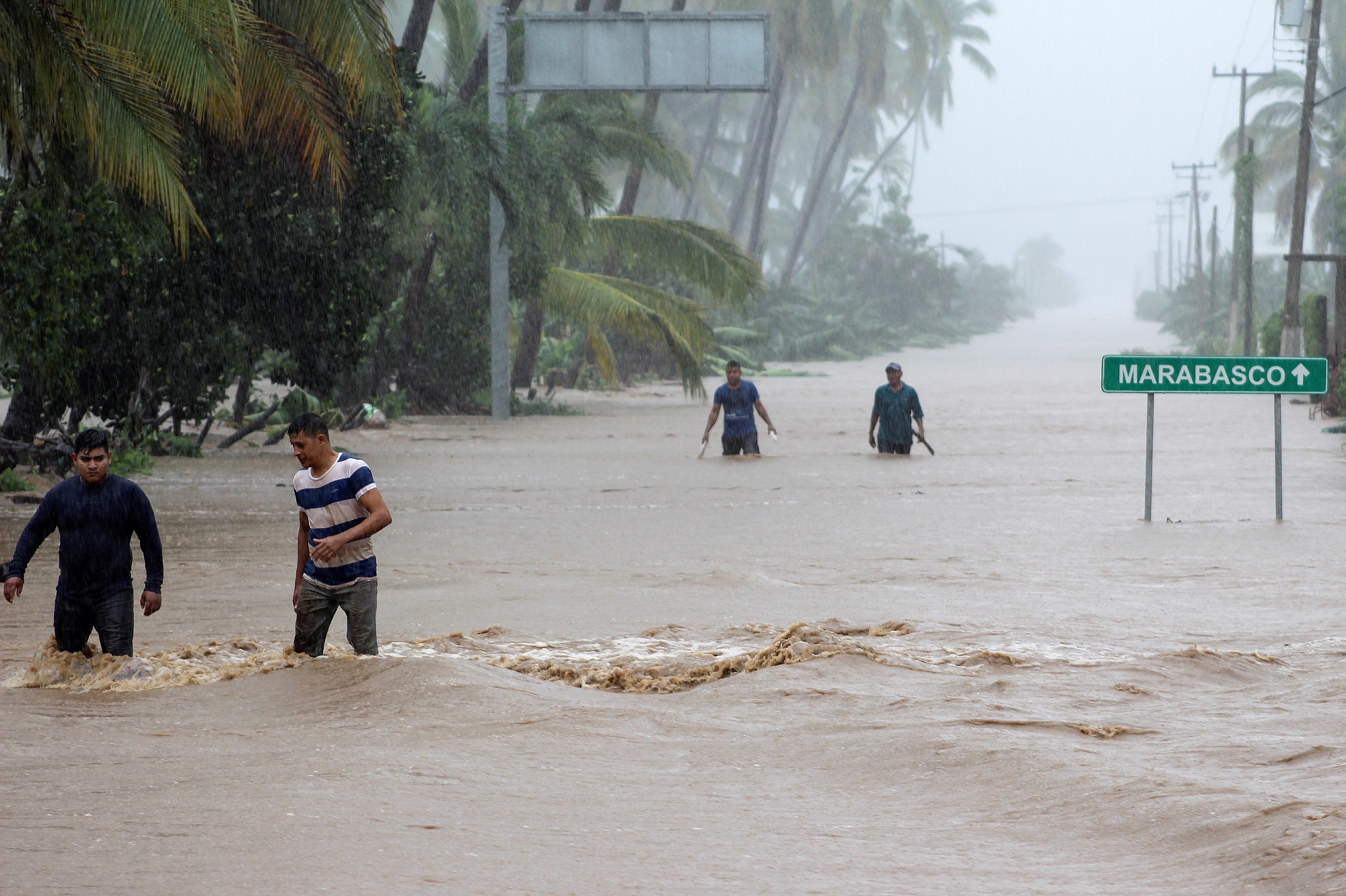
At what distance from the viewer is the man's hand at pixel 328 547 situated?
678 cm

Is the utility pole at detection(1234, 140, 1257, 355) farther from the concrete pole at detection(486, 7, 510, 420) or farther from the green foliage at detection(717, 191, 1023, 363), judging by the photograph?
the concrete pole at detection(486, 7, 510, 420)

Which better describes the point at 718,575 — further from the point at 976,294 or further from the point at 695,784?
the point at 976,294

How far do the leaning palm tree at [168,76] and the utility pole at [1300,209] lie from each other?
2399cm

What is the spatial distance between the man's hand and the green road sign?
25.2 ft

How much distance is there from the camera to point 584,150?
26516 millimetres

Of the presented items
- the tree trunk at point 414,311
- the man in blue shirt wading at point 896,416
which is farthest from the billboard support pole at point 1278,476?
the tree trunk at point 414,311

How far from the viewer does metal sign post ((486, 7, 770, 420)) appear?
81.9ft

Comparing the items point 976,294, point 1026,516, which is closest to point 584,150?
point 1026,516

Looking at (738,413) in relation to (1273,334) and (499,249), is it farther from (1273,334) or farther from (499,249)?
(1273,334)

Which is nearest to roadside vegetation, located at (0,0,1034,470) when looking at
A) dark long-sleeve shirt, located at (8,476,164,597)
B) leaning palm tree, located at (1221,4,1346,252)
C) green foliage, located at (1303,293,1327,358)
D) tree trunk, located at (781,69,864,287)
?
dark long-sleeve shirt, located at (8,476,164,597)

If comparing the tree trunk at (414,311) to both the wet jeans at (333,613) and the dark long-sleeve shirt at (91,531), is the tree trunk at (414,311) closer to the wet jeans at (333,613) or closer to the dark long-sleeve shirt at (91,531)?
the wet jeans at (333,613)

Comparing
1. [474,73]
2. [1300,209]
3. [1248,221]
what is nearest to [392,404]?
[474,73]

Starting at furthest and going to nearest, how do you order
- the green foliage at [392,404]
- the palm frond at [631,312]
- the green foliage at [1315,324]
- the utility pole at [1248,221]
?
the utility pole at [1248,221]
the green foliage at [1315,324]
the palm frond at [631,312]
the green foliage at [392,404]

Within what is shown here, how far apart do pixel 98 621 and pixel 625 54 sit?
20.0m
